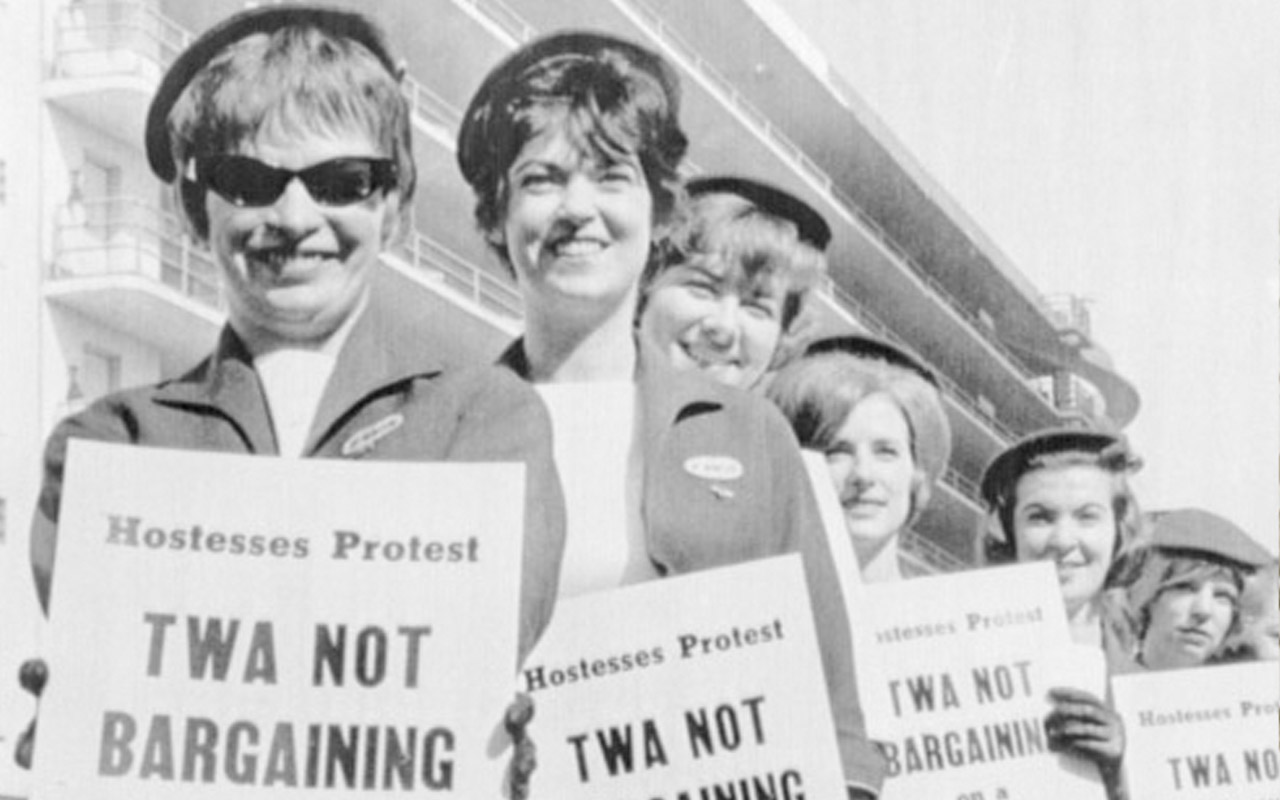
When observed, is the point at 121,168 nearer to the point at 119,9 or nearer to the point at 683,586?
the point at 119,9

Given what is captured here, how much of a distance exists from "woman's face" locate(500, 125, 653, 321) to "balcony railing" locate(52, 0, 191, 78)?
30.0 inches

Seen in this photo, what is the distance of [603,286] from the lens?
6.79 m

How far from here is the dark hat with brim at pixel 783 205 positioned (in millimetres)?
7289

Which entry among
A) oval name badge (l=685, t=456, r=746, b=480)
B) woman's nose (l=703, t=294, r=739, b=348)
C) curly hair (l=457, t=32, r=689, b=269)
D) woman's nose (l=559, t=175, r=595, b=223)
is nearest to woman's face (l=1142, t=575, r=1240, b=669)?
woman's nose (l=703, t=294, r=739, b=348)

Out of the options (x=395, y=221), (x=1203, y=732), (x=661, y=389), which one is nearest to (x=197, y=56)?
(x=395, y=221)

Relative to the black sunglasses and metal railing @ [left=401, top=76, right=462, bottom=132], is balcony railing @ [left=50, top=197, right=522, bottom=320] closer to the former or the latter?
the black sunglasses

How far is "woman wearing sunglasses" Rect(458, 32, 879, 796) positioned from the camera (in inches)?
265

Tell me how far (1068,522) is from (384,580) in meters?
2.72

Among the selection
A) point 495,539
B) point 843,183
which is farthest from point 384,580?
point 843,183

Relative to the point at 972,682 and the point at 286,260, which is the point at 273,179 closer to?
the point at 286,260

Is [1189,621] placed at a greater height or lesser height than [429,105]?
lesser

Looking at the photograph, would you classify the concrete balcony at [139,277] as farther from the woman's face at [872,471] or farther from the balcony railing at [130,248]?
the woman's face at [872,471]

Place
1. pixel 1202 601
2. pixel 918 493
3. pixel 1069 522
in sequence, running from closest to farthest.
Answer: pixel 918 493 < pixel 1069 522 < pixel 1202 601

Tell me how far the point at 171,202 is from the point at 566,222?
0.83 metres
